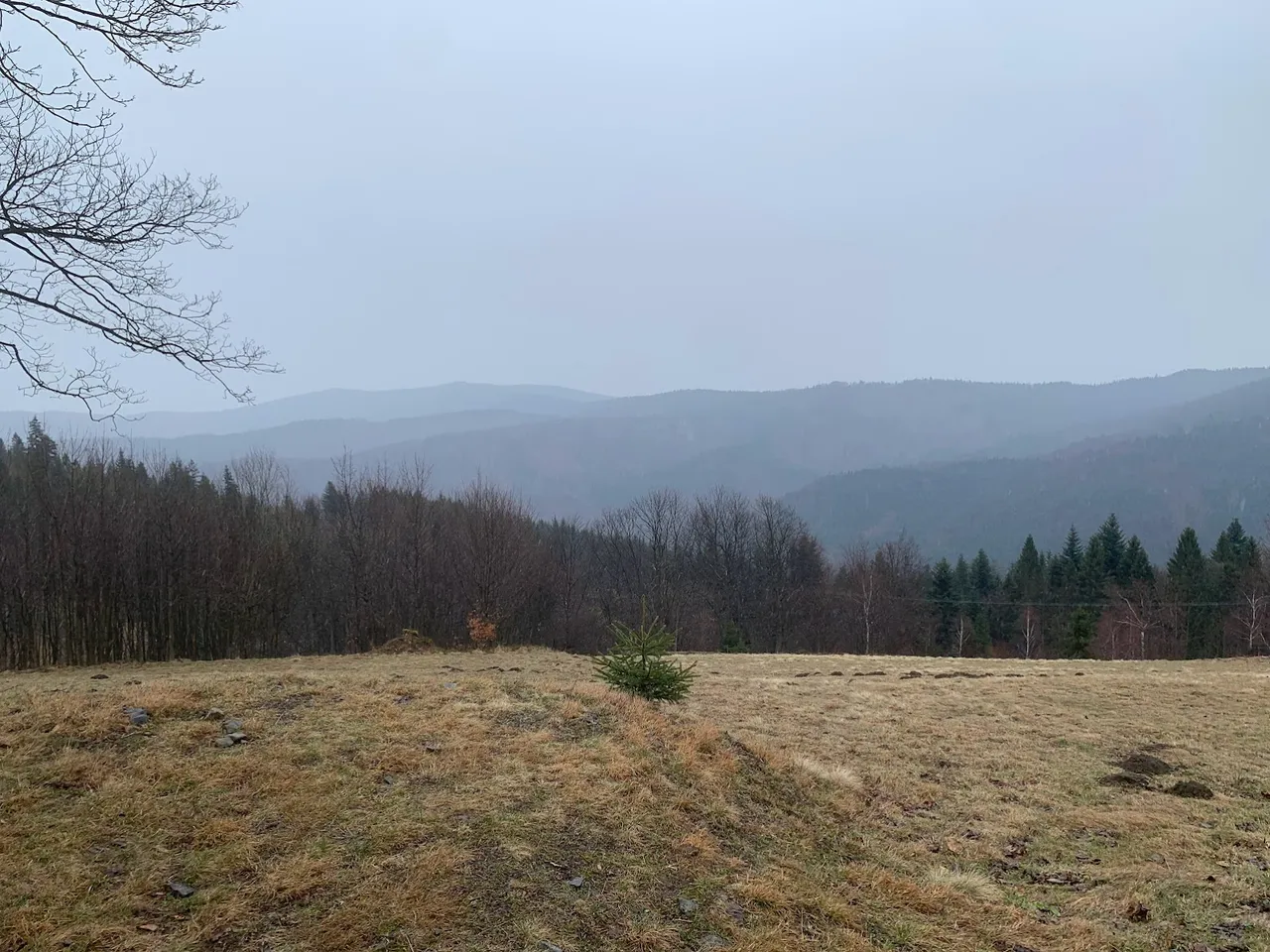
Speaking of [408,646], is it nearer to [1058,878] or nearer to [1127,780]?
[1127,780]

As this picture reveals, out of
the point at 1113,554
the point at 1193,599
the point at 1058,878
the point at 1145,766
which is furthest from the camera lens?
the point at 1113,554

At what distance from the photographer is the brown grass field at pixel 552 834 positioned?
4211 millimetres

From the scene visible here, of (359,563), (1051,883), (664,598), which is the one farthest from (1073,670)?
(664,598)

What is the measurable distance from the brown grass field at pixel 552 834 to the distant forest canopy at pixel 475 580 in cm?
1194

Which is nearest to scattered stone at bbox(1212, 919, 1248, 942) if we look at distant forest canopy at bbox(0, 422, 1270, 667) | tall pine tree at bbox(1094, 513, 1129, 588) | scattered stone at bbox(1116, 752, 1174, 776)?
scattered stone at bbox(1116, 752, 1174, 776)

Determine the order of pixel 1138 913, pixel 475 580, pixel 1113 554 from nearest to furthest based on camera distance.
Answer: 1. pixel 1138 913
2. pixel 475 580
3. pixel 1113 554

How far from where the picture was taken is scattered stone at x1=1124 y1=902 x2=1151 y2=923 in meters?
5.32

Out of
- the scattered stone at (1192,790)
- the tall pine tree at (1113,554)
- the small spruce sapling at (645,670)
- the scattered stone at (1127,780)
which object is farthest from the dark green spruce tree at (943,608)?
the small spruce sapling at (645,670)

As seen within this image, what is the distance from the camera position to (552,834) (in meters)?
5.15

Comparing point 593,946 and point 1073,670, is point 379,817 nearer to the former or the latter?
point 593,946

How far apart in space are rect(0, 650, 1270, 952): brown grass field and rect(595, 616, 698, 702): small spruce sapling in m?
0.64

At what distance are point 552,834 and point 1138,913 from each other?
172 inches

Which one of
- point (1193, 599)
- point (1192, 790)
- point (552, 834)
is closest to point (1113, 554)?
point (1193, 599)

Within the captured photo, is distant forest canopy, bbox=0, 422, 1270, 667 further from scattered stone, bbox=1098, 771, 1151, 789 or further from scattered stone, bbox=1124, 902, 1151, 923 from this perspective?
scattered stone, bbox=1124, 902, 1151, 923
